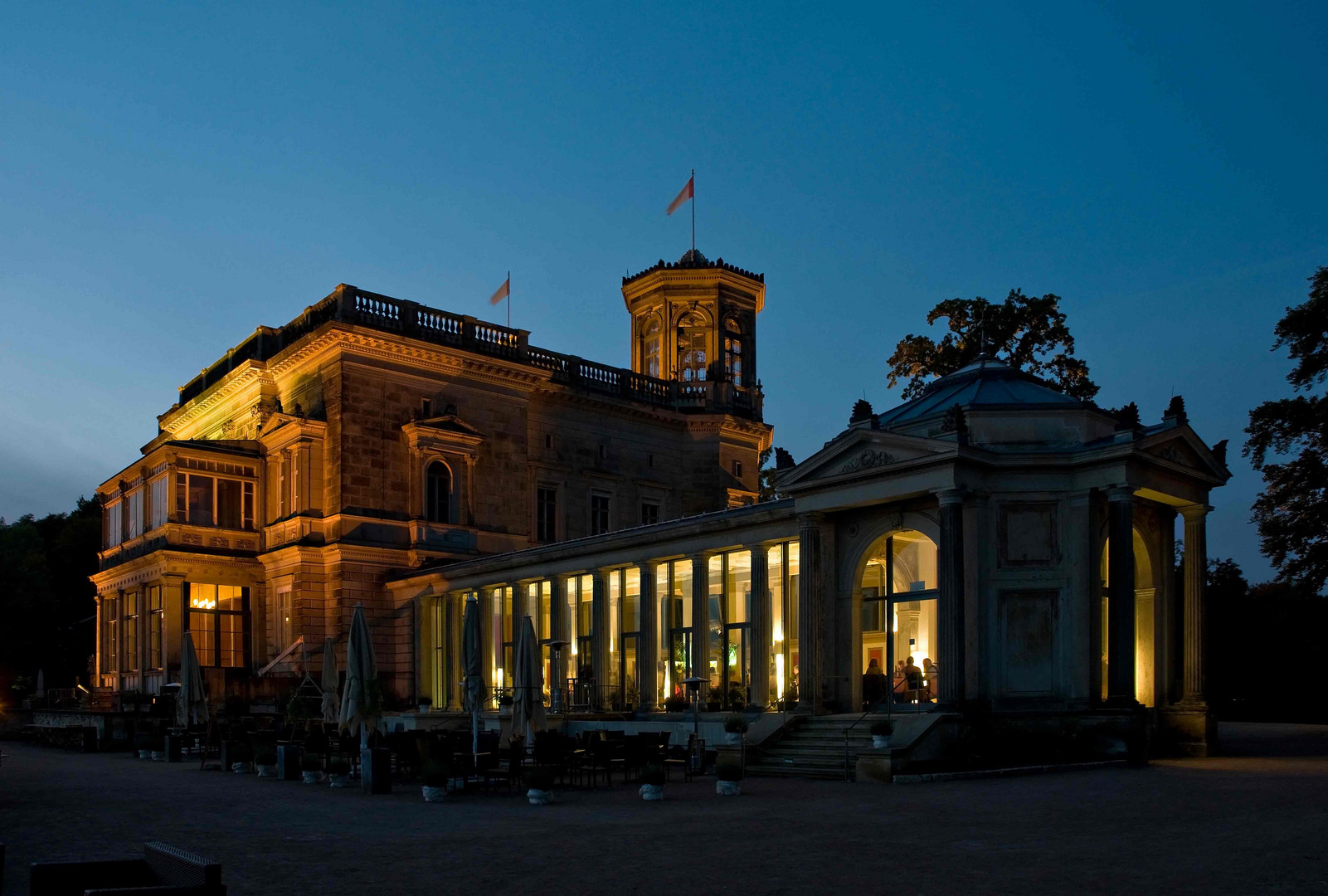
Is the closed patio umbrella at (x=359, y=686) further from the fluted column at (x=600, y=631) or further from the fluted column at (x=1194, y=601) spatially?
the fluted column at (x=1194, y=601)

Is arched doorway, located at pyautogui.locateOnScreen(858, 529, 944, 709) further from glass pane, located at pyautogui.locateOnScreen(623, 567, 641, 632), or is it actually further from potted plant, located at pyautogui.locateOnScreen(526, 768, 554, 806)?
potted plant, located at pyautogui.locateOnScreen(526, 768, 554, 806)

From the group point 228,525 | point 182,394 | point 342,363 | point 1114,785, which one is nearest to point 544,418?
point 342,363

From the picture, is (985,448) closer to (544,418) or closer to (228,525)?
(544,418)

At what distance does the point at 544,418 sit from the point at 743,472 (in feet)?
30.6

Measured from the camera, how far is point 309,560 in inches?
1532

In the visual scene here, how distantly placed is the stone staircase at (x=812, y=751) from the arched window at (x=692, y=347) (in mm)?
26954

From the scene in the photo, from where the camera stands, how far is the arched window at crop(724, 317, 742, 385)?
5019 centimetres

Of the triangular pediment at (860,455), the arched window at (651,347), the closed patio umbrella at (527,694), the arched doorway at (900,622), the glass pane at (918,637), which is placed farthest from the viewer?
the arched window at (651,347)

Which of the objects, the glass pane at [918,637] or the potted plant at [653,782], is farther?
the glass pane at [918,637]

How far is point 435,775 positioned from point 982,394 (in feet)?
44.9

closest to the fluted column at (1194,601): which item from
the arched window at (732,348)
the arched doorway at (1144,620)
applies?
the arched doorway at (1144,620)

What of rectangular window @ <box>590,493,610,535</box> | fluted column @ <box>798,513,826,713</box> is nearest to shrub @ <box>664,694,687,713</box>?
fluted column @ <box>798,513,826,713</box>

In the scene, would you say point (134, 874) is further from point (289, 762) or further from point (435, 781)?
point (289, 762)

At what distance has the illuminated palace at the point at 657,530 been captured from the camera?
23453mm
